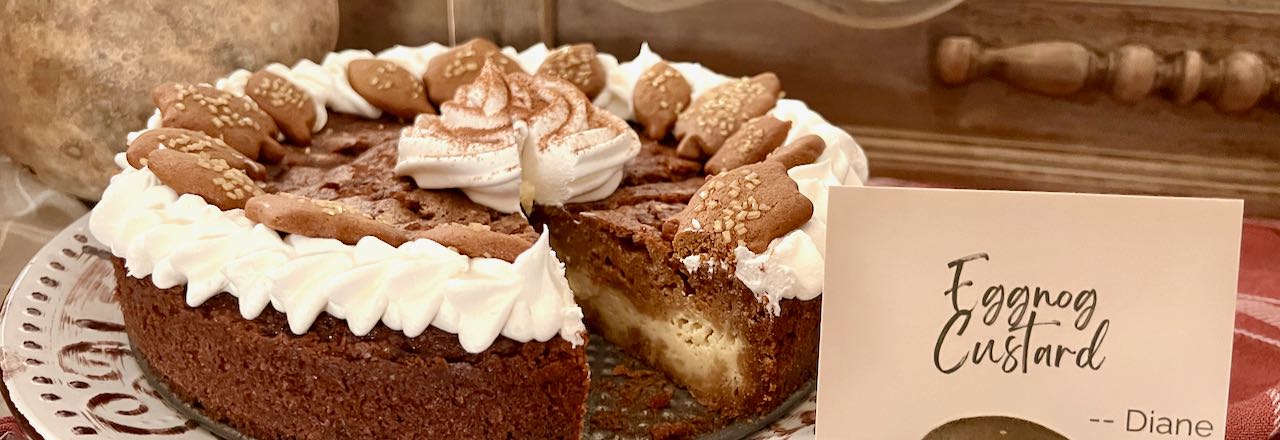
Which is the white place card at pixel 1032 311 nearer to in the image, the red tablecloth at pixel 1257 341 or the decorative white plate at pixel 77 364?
the decorative white plate at pixel 77 364

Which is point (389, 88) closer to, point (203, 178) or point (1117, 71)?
point (203, 178)

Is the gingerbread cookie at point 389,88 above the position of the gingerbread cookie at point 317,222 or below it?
above

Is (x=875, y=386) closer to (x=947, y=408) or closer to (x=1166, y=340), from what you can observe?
(x=947, y=408)

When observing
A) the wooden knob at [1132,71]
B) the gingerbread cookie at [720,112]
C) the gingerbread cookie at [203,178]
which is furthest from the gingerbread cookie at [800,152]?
the wooden knob at [1132,71]

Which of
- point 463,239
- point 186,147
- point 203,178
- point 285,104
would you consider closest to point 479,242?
point 463,239

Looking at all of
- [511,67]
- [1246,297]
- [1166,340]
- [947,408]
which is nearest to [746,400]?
[947,408]

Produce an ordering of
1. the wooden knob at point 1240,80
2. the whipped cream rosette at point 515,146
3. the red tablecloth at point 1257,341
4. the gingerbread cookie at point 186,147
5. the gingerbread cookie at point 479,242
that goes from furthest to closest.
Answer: the wooden knob at point 1240,80, the whipped cream rosette at point 515,146, the gingerbread cookie at point 186,147, the red tablecloth at point 1257,341, the gingerbread cookie at point 479,242

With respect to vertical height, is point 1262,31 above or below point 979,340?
above
